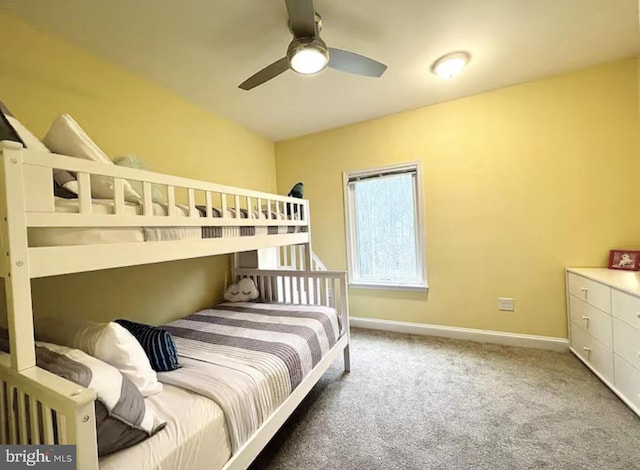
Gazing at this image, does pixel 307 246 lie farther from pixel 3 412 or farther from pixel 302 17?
pixel 3 412

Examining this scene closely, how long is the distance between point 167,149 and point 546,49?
3.00 meters

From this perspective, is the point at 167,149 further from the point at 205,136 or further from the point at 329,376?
the point at 329,376

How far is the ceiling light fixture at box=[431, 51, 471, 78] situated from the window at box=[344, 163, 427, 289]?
2.92 ft

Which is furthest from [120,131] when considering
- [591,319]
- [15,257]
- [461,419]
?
[591,319]

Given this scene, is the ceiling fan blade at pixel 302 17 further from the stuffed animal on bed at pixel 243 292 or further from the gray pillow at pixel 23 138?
the stuffed animal on bed at pixel 243 292

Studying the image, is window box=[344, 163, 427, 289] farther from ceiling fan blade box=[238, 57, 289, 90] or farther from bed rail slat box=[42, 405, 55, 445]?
bed rail slat box=[42, 405, 55, 445]

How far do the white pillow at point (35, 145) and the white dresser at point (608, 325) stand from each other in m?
2.81

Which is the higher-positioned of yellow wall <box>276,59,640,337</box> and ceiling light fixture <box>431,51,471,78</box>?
ceiling light fixture <box>431,51,471,78</box>

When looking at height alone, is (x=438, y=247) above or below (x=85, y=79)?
below

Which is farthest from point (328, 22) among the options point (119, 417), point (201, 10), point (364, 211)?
point (119, 417)

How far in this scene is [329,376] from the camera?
84.9 inches

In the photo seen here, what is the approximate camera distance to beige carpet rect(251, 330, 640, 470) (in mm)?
1340

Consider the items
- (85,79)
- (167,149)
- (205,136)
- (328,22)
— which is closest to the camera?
(328,22)

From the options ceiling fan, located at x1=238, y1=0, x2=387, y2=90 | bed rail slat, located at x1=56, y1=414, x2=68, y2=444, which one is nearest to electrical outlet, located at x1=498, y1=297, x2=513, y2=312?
ceiling fan, located at x1=238, y1=0, x2=387, y2=90
